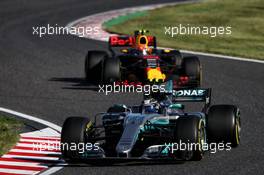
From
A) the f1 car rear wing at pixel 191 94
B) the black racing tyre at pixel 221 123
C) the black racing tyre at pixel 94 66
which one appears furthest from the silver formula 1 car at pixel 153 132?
the black racing tyre at pixel 94 66

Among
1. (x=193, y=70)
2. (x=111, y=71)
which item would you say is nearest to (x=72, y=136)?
(x=111, y=71)

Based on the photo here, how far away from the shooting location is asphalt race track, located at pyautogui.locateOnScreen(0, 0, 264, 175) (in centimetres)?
1399

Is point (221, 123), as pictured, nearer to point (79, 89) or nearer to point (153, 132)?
point (153, 132)

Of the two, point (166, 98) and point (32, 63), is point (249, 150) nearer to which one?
point (166, 98)

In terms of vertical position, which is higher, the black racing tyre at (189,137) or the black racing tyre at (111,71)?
the black racing tyre at (111,71)

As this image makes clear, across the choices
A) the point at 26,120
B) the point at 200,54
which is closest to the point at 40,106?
the point at 26,120

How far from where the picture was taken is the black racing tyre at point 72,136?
548 inches

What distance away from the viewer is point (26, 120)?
1816 cm

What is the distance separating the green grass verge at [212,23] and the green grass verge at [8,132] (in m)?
11.7

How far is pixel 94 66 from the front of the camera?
2306 centimetres

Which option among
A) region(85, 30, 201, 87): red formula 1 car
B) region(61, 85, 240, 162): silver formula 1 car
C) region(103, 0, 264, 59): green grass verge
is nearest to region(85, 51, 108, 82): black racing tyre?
region(85, 30, 201, 87): red formula 1 car

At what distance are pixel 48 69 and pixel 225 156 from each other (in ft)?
38.5

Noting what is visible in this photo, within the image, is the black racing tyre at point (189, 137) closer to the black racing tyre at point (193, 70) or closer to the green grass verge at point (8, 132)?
the green grass verge at point (8, 132)

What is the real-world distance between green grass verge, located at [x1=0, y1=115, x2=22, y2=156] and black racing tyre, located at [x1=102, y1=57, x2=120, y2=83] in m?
3.78
